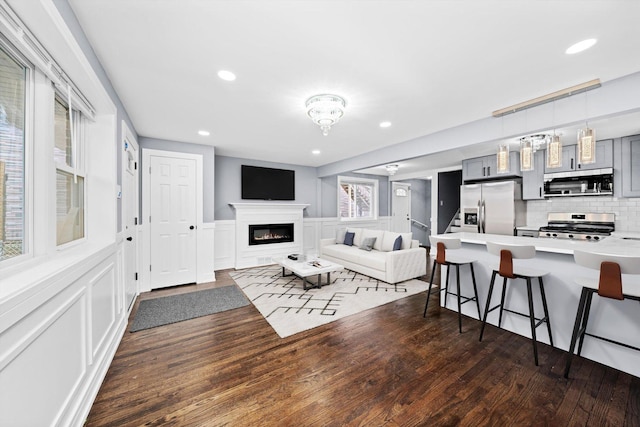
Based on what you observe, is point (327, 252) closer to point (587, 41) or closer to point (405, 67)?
point (405, 67)

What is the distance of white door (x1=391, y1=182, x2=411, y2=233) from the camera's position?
8203 mm

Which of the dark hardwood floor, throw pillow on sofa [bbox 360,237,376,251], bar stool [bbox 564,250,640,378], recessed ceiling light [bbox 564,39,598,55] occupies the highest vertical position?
recessed ceiling light [bbox 564,39,598,55]

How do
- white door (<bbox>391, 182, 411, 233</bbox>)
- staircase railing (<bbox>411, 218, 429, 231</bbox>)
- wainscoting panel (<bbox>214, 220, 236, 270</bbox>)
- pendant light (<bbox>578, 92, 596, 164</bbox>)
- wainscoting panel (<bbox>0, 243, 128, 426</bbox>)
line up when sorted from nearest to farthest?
wainscoting panel (<bbox>0, 243, 128, 426</bbox>) → pendant light (<bbox>578, 92, 596, 164</bbox>) → wainscoting panel (<bbox>214, 220, 236, 270</bbox>) → white door (<bbox>391, 182, 411, 233</bbox>) → staircase railing (<bbox>411, 218, 429, 231</bbox>)

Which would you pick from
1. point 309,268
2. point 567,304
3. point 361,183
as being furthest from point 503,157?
point 361,183

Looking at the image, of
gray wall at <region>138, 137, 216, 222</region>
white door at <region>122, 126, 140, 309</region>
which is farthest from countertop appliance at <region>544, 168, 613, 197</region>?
white door at <region>122, 126, 140, 309</region>

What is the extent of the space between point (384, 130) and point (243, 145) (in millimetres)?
2494

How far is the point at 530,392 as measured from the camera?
1.79m

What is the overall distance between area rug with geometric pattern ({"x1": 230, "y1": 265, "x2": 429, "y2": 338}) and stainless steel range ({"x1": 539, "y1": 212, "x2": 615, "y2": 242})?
2.37 metres

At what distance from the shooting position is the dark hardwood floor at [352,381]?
1.58 meters

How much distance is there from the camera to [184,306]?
131 inches

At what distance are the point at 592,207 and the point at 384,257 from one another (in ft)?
11.7

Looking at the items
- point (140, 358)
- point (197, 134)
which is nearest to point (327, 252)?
point (197, 134)

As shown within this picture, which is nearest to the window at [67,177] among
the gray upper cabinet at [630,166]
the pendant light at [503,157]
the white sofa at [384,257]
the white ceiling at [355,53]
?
the white ceiling at [355,53]

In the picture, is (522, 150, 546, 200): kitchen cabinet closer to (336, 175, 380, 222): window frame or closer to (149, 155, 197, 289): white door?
(336, 175, 380, 222): window frame
